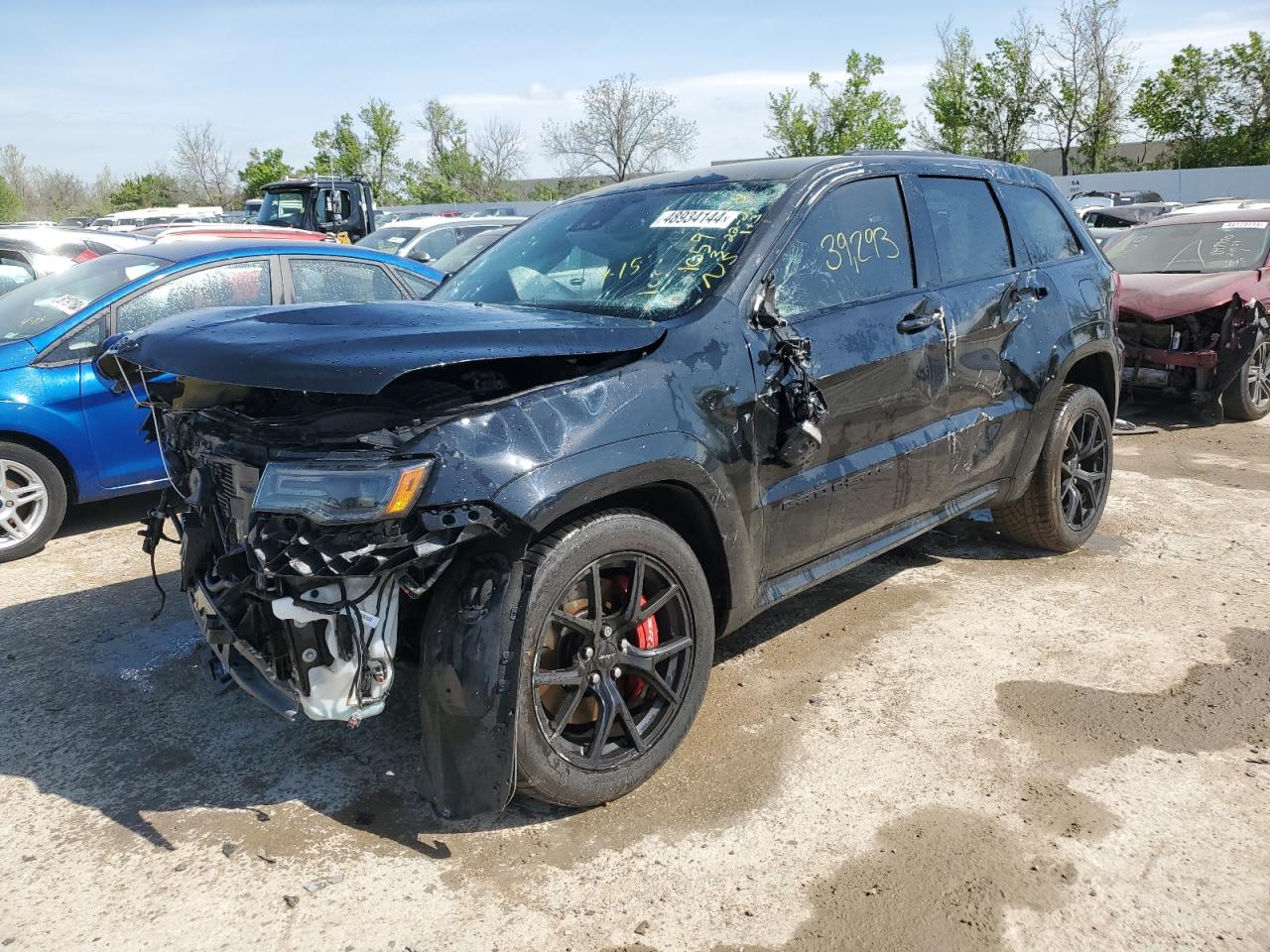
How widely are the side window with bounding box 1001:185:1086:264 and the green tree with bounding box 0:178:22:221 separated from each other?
52.4 metres

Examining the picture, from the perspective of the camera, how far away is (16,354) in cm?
546

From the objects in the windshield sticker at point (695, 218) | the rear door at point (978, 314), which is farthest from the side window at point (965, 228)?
the windshield sticker at point (695, 218)

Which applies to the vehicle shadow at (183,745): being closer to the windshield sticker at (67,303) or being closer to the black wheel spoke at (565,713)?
the black wheel spoke at (565,713)

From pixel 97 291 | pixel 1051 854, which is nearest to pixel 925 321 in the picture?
pixel 1051 854

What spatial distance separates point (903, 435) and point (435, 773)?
2.18m

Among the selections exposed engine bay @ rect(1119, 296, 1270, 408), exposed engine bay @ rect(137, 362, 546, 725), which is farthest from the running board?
exposed engine bay @ rect(1119, 296, 1270, 408)

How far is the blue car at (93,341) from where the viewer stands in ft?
17.8

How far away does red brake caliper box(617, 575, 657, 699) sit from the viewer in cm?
303

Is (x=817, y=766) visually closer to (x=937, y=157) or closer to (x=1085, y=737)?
(x=1085, y=737)

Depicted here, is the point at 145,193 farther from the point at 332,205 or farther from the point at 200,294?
the point at 200,294

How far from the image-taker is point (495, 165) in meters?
58.6

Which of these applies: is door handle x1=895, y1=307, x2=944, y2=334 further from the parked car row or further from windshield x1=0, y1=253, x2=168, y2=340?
windshield x1=0, y1=253, x2=168, y2=340

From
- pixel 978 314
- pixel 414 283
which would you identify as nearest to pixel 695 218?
pixel 978 314

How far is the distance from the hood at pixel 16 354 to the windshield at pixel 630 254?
9.03 ft
